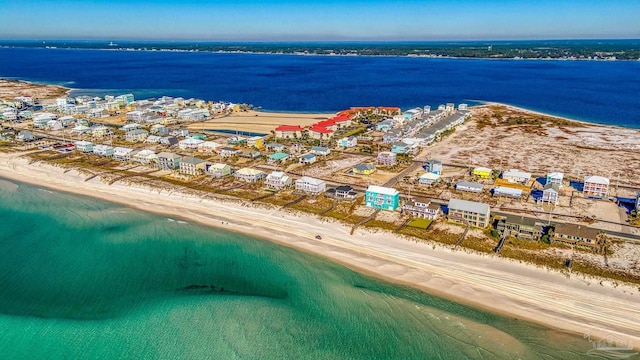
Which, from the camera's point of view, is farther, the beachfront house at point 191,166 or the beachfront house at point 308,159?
the beachfront house at point 308,159

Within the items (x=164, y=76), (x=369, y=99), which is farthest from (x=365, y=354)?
(x=164, y=76)

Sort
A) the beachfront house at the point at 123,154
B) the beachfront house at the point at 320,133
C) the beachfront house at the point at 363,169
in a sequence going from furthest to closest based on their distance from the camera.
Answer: the beachfront house at the point at 320,133
the beachfront house at the point at 123,154
the beachfront house at the point at 363,169

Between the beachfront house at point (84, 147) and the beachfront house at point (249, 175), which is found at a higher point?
the beachfront house at point (84, 147)

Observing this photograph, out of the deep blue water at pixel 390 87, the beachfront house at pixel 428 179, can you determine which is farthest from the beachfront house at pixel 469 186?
the deep blue water at pixel 390 87

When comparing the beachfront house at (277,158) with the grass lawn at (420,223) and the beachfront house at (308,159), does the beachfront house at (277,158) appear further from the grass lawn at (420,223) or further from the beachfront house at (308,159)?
the grass lawn at (420,223)

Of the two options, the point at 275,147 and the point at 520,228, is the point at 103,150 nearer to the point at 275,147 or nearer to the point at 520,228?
the point at 275,147
